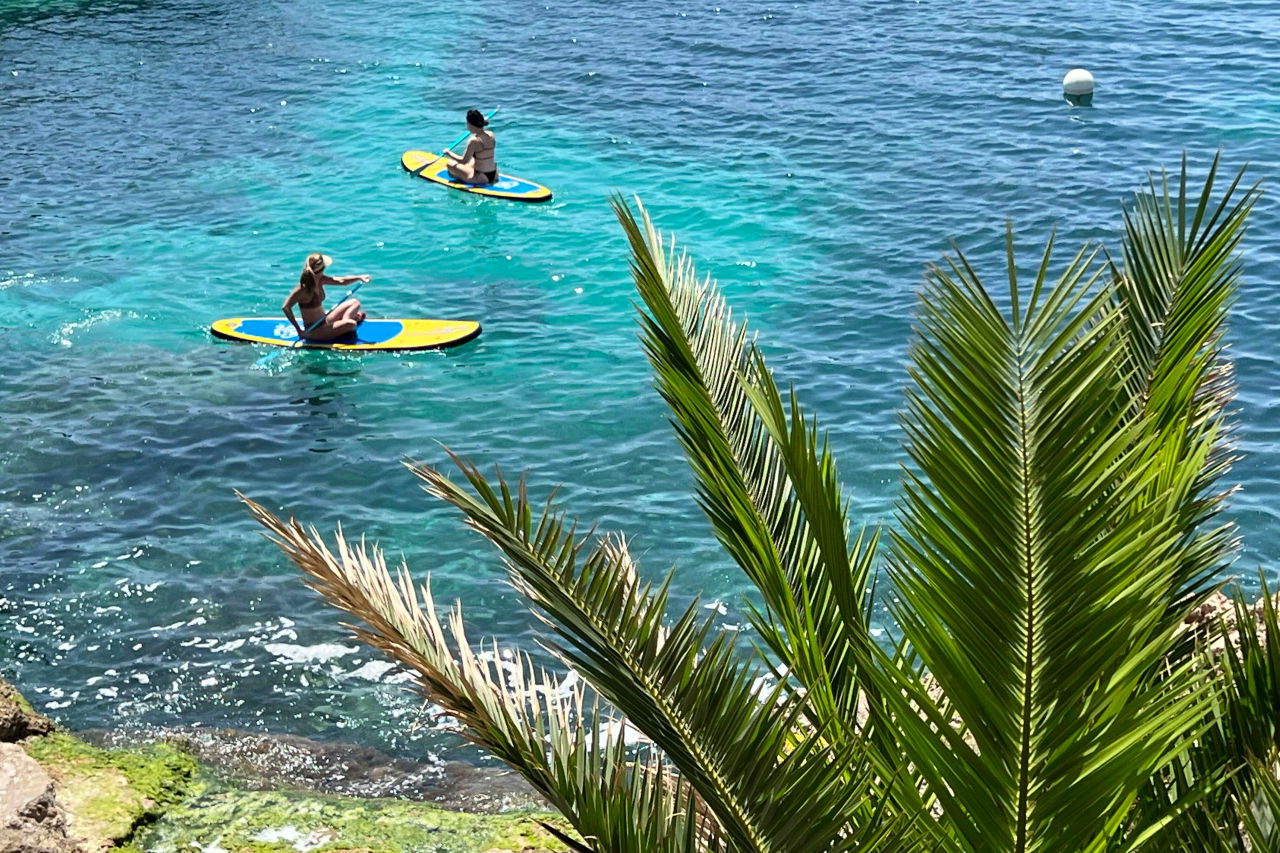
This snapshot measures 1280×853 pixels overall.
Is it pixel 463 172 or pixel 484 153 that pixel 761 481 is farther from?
pixel 463 172

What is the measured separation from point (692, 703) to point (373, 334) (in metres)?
11.6

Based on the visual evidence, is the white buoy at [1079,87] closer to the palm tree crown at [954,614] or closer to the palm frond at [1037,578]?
the palm tree crown at [954,614]

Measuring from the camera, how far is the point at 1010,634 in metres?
2.84

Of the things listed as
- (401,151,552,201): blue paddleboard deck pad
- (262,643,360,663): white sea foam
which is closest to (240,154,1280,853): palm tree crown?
Result: (262,643,360,663): white sea foam

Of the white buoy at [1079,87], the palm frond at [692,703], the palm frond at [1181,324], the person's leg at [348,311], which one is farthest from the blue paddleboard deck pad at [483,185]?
the palm frond at [692,703]

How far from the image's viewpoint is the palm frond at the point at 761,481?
4.36 metres

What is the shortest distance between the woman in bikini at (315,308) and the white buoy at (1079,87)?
11767 mm

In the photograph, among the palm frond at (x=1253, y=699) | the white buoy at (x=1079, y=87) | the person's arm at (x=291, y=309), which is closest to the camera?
the palm frond at (x=1253, y=699)

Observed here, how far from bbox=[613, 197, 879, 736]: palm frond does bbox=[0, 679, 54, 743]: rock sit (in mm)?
5465

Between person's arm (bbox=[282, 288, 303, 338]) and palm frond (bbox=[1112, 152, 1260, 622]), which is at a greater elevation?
palm frond (bbox=[1112, 152, 1260, 622])

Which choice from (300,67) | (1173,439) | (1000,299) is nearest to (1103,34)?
(1000,299)

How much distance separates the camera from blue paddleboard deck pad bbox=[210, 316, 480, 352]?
14.4 m

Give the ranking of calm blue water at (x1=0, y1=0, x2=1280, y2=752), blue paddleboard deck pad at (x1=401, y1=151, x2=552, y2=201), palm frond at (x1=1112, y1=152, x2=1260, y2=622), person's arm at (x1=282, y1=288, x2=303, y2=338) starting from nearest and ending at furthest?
palm frond at (x1=1112, y1=152, x2=1260, y2=622)
calm blue water at (x1=0, y1=0, x2=1280, y2=752)
person's arm at (x1=282, y1=288, x2=303, y2=338)
blue paddleboard deck pad at (x1=401, y1=151, x2=552, y2=201)

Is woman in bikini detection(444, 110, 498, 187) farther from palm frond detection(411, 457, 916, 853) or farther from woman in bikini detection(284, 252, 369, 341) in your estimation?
palm frond detection(411, 457, 916, 853)
